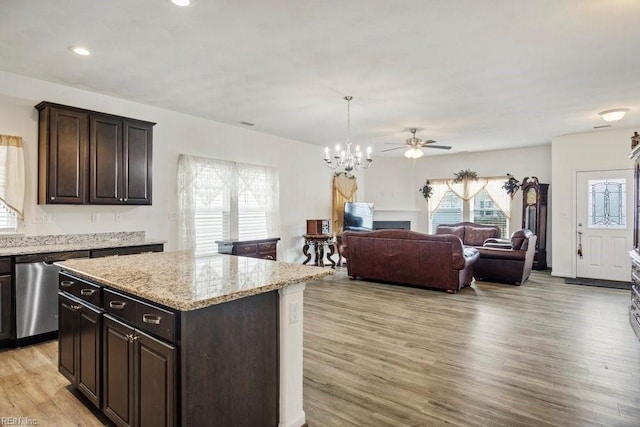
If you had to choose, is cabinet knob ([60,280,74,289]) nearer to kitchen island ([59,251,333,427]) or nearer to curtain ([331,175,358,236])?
kitchen island ([59,251,333,427])

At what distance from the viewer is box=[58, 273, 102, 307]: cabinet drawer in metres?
2.22

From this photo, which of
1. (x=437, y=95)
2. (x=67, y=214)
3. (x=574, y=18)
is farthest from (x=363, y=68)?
(x=67, y=214)

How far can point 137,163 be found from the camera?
4.52 metres

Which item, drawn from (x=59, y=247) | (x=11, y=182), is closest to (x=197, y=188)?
(x=59, y=247)

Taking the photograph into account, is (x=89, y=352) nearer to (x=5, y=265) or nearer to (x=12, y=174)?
(x=5, y=265)

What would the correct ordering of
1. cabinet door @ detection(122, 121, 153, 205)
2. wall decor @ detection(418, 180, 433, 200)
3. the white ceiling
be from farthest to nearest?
wall decor @ detection(418, 180, 433, 200) < cabinet door @ detection(122, 121, 153, 205) < the white ceiling

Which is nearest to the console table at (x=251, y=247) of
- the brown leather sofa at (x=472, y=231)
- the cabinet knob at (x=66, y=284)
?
the cabinet knob at (x=66, y=284)

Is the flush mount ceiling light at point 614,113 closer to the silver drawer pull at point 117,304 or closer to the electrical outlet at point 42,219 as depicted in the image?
the silver drawer pull at point 117,304

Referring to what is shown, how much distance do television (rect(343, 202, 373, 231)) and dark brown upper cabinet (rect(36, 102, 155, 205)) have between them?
492cm

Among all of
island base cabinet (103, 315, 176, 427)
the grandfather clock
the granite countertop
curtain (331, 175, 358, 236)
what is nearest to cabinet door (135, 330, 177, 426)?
island base cabinet (103, 315, 176, 427)

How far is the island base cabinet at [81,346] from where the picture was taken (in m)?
2.21

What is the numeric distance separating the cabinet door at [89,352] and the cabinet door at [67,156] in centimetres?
212

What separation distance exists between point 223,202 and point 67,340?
3579mm

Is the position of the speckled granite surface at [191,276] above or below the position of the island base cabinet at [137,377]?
above
